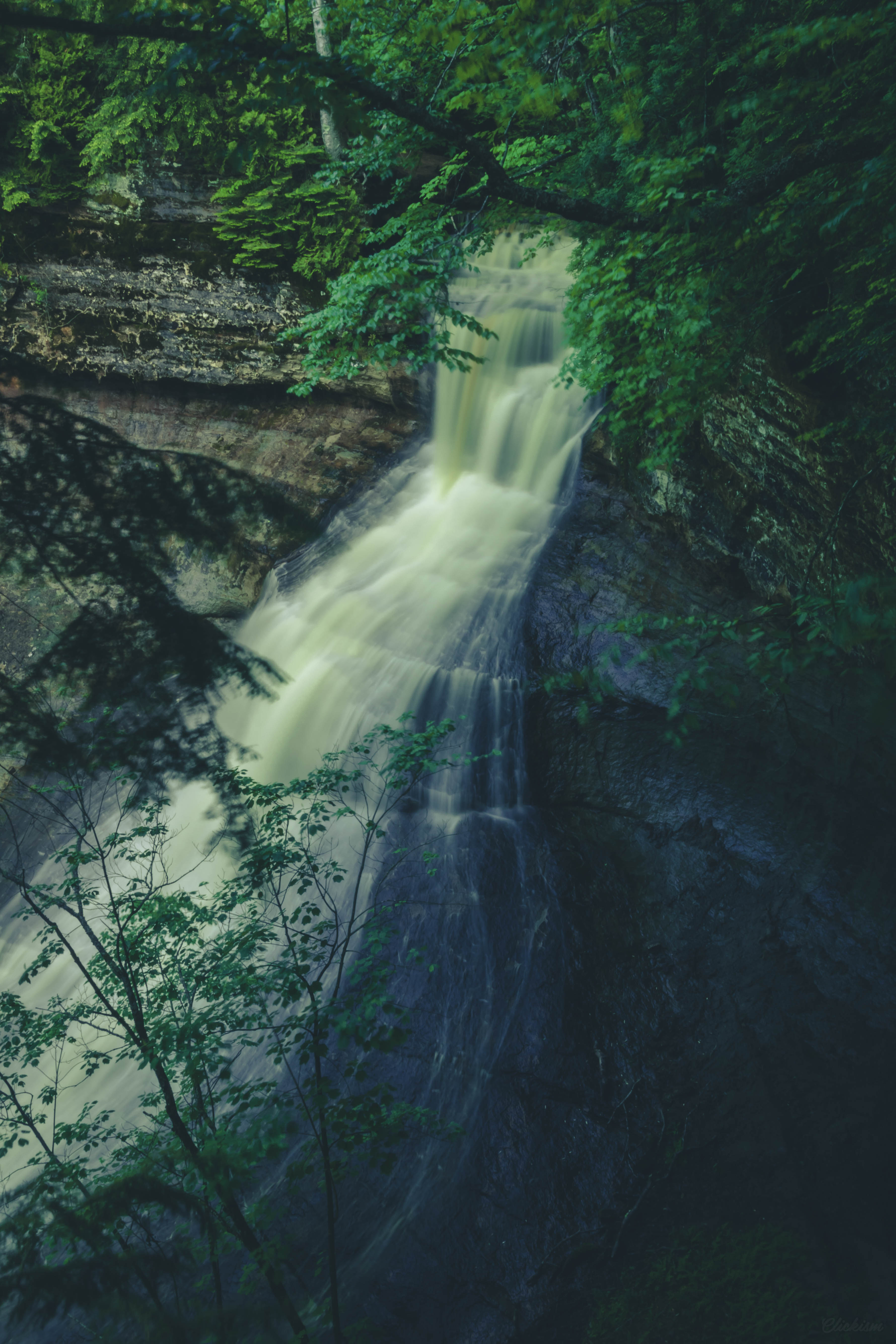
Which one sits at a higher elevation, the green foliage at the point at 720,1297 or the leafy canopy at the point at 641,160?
the leafy canopy at the point at 641,160

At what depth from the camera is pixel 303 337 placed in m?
10.7

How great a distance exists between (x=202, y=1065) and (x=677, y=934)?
4.14 meters

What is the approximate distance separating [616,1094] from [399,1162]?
5.64ft

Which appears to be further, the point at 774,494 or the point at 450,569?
the point at 450,569

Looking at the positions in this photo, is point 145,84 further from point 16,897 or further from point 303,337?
point 16,897

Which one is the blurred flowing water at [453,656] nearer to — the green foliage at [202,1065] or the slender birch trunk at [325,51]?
the green foliage at [202,1065]

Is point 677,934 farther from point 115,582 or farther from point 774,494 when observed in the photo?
point 115,582

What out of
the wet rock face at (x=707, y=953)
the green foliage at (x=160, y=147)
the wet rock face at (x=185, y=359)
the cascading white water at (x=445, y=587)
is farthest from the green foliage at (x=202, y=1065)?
the green foliage at (x=160, y=147)

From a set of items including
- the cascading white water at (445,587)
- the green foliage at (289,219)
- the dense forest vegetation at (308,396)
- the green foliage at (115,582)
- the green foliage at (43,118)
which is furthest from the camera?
the green foliage at (289,219)

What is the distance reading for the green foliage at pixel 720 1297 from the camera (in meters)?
4.11

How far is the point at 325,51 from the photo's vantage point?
1112 centimetres

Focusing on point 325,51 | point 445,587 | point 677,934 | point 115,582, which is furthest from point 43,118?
point 677,934

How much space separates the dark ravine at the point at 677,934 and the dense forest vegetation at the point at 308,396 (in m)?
0.39

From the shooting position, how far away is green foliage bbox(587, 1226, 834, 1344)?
4.11 m
